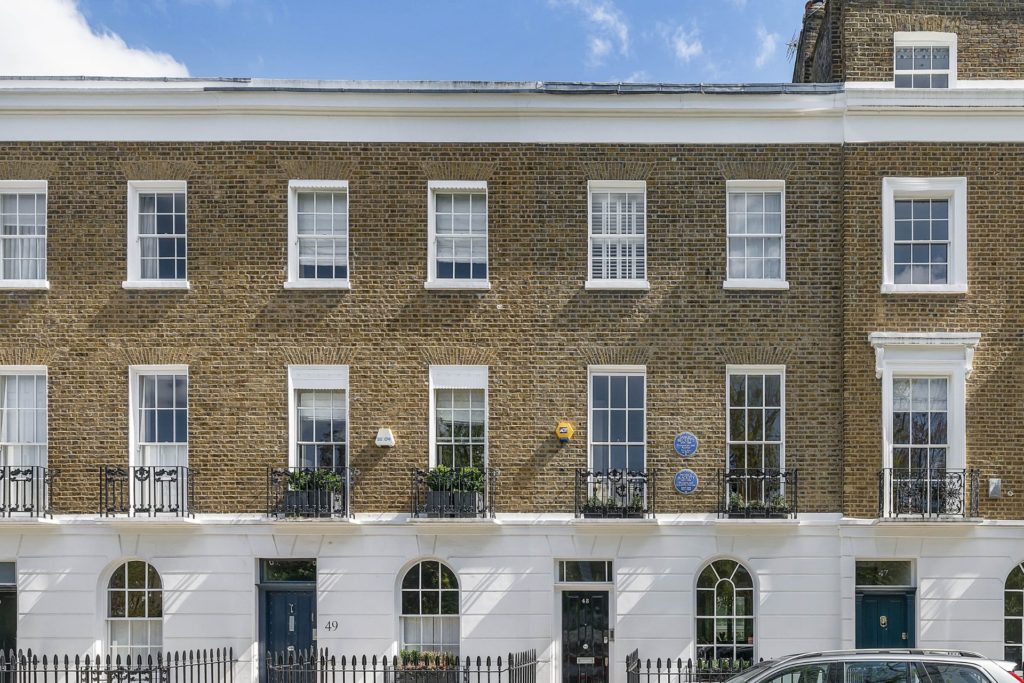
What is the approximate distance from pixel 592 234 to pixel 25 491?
10.7m

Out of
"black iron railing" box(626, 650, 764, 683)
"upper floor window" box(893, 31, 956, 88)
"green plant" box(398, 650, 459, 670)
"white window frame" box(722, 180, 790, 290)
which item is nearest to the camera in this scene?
"black iron railing" box(626, 650, 764, 683)

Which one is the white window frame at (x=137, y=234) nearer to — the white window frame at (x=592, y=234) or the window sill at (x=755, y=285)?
the white window frame at (x=592, y=234)

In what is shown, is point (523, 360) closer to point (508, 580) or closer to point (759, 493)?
point (508, 580)

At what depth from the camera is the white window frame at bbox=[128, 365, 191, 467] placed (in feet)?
61.7

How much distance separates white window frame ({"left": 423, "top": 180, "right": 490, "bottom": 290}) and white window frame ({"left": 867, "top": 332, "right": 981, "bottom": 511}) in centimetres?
694

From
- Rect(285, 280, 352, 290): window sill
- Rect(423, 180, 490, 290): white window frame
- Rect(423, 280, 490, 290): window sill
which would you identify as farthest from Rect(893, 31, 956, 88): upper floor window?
Rect(285, 280, 352, 290): window sill

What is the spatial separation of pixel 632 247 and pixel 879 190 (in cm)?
437

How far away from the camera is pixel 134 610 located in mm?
18719

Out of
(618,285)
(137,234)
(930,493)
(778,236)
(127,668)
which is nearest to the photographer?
(127,668)

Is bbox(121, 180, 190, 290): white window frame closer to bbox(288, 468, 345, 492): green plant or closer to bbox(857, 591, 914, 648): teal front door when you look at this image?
bbox(288, 468, 345, 492): green plant

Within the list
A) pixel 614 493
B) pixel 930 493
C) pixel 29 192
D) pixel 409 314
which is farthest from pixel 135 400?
pixel 930 493

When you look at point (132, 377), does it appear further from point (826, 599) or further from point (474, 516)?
point (826, 599)

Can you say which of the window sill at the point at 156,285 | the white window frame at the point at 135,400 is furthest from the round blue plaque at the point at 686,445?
the window sill at the point at 156,285

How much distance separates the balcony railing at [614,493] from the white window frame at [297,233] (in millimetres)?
5369
